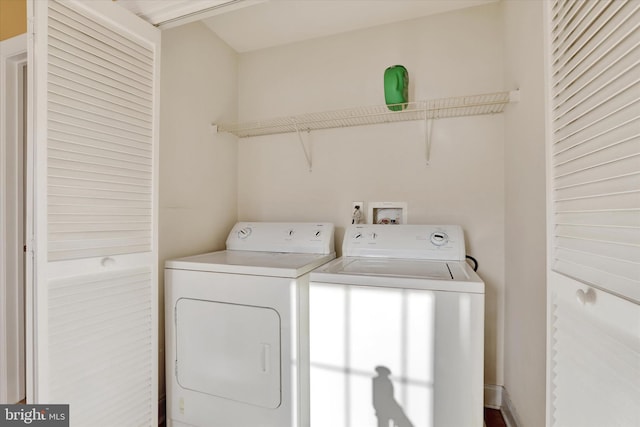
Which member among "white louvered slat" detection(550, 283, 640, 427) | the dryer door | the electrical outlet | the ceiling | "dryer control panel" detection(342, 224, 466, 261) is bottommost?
the dryer door

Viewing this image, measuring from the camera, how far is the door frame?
6.39ft

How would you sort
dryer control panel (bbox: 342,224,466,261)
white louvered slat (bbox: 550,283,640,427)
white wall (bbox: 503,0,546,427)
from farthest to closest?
dryer control panel (bbox: 342,224,466,261)
white wall (bbox: 503,0,546,427)
white louvered slat (bbox: 550,283,640,427)

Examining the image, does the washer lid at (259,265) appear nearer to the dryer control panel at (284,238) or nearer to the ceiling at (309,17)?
the dryer control panel at (284,238)

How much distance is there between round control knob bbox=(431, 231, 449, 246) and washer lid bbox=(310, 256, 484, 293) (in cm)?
13

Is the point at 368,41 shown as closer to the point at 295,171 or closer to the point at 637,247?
the point at 295,171

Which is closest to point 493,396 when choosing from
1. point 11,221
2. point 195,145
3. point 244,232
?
point 244,232

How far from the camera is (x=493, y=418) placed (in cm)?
181

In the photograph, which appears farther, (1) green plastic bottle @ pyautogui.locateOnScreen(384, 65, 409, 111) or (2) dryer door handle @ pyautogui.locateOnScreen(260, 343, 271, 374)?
(1) green plastic bottle @ pyautogui.locateOnScreen(384, 65, 409, 111)

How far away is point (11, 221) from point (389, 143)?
2.74 metres

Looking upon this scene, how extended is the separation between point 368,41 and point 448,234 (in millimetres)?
1581

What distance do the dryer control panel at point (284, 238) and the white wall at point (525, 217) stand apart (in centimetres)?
111

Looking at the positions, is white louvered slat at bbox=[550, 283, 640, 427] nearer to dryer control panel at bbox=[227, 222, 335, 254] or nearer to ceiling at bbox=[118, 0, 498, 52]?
dryer control panel at bbox=[227, 222, 335, 254]

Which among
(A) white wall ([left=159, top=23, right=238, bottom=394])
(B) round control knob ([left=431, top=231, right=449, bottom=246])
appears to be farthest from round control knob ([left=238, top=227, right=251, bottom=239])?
(B) round control knob ([left=431, top=231, right=449, bottom=246])

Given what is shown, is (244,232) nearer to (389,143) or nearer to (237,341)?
(237,341)
